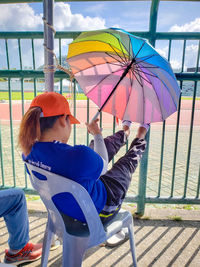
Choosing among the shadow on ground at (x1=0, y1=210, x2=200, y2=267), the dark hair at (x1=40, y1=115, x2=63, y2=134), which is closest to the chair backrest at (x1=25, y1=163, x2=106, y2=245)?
the dark hair at (x1=40, y1=115, x2=63, y2=134)

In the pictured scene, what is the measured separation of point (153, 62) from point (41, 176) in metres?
1.08

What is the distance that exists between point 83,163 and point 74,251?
1.87 feet

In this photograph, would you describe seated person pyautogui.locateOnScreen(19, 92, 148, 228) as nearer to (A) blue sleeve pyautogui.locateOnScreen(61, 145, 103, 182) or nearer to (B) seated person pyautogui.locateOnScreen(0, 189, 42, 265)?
(A) blue sleeve pyautogui.locateOnScreen(61, 145, 103, 182)

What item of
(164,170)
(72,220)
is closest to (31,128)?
(72,220)

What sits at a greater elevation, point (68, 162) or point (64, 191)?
point (68, 162)

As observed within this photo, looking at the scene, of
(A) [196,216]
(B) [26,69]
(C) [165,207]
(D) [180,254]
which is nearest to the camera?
(D) [180,254]

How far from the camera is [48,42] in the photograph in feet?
5.97

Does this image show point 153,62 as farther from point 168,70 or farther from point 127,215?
point 127,215

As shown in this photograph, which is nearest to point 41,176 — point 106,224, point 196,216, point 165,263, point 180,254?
point 106,224

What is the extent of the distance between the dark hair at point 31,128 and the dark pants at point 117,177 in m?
0.61

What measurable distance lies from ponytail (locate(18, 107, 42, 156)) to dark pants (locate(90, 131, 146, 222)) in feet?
2.04

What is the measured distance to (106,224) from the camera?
1562 mm

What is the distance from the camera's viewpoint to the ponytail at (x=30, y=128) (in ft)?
4.41

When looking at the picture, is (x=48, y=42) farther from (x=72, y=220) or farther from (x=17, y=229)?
(x=17, y=229)
